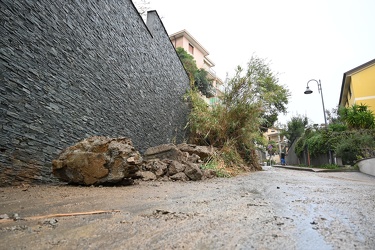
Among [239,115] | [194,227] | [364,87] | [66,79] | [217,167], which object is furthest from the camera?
[364,87]

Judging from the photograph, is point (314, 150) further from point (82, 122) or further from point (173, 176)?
point (82, 122)

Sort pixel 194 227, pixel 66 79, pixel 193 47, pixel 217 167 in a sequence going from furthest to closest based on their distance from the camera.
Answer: pixel 193 47, pixel 217 167, pixel 66 79, pixel 194 227

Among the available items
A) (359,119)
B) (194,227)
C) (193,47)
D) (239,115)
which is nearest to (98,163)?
(194,227)

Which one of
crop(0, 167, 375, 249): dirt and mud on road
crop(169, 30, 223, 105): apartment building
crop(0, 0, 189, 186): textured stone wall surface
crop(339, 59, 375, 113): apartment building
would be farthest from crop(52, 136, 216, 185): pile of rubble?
crop(339, 59, 375, 113): apartment building

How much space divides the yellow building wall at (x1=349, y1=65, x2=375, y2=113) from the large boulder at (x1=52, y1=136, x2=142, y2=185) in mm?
20172

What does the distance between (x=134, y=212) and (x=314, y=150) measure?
15330 millimetres

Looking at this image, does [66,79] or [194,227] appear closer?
[194,227]

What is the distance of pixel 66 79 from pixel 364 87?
21309 mm

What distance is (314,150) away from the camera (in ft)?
46.3

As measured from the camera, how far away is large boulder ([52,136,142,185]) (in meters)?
3.07

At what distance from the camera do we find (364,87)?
17188 millimetres

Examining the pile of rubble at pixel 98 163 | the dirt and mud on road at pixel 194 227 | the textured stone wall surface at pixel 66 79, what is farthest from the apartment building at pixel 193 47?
the dirt and mud on road at pixel 194 227

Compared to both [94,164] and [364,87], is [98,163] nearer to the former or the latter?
[94,164]

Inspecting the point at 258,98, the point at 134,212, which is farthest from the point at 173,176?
the point at 258,98
